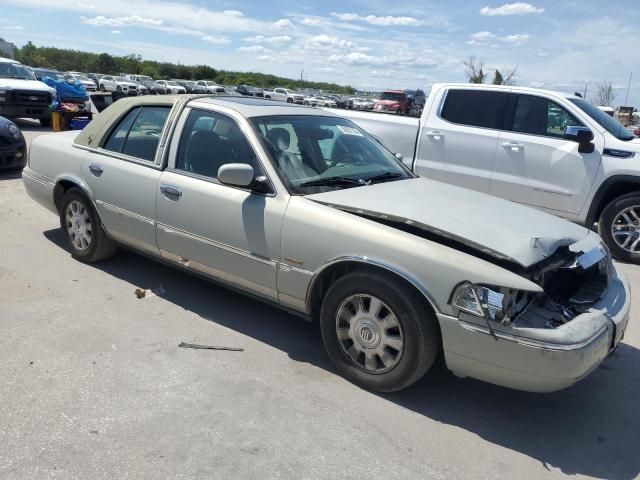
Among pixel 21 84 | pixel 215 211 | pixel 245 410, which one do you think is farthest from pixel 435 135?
pixel 21 84

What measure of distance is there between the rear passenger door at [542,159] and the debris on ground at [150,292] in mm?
4411

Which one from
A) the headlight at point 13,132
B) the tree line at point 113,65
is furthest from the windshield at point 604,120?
the tree line at point 113,65

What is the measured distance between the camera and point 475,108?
7293mm

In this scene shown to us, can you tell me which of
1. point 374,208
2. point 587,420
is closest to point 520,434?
point 587,420

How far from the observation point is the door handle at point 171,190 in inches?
162

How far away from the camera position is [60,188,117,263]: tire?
196 inches

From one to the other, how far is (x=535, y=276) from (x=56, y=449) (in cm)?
261

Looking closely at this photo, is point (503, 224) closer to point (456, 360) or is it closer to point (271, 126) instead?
point (456, 360)

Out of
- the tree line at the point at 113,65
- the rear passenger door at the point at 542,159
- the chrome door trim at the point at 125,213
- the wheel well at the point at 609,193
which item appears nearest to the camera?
the chrome door trim at the point at 125,213

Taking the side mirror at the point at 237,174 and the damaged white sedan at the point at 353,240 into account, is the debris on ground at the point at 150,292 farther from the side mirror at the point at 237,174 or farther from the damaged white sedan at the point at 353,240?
the side mirror at the point at 237,174

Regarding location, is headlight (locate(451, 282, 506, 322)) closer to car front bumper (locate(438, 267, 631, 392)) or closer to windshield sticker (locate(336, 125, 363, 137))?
car front bumper (locate(438, 267, 631, 392))

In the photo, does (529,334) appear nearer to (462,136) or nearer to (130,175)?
(130,175)

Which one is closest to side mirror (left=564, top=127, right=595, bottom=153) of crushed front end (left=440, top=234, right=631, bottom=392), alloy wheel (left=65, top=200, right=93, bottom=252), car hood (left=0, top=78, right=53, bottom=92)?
crushed front end (left=440, top=234, right=631, bottom=392)

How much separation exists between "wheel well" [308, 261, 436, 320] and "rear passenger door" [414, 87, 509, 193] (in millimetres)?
4196
